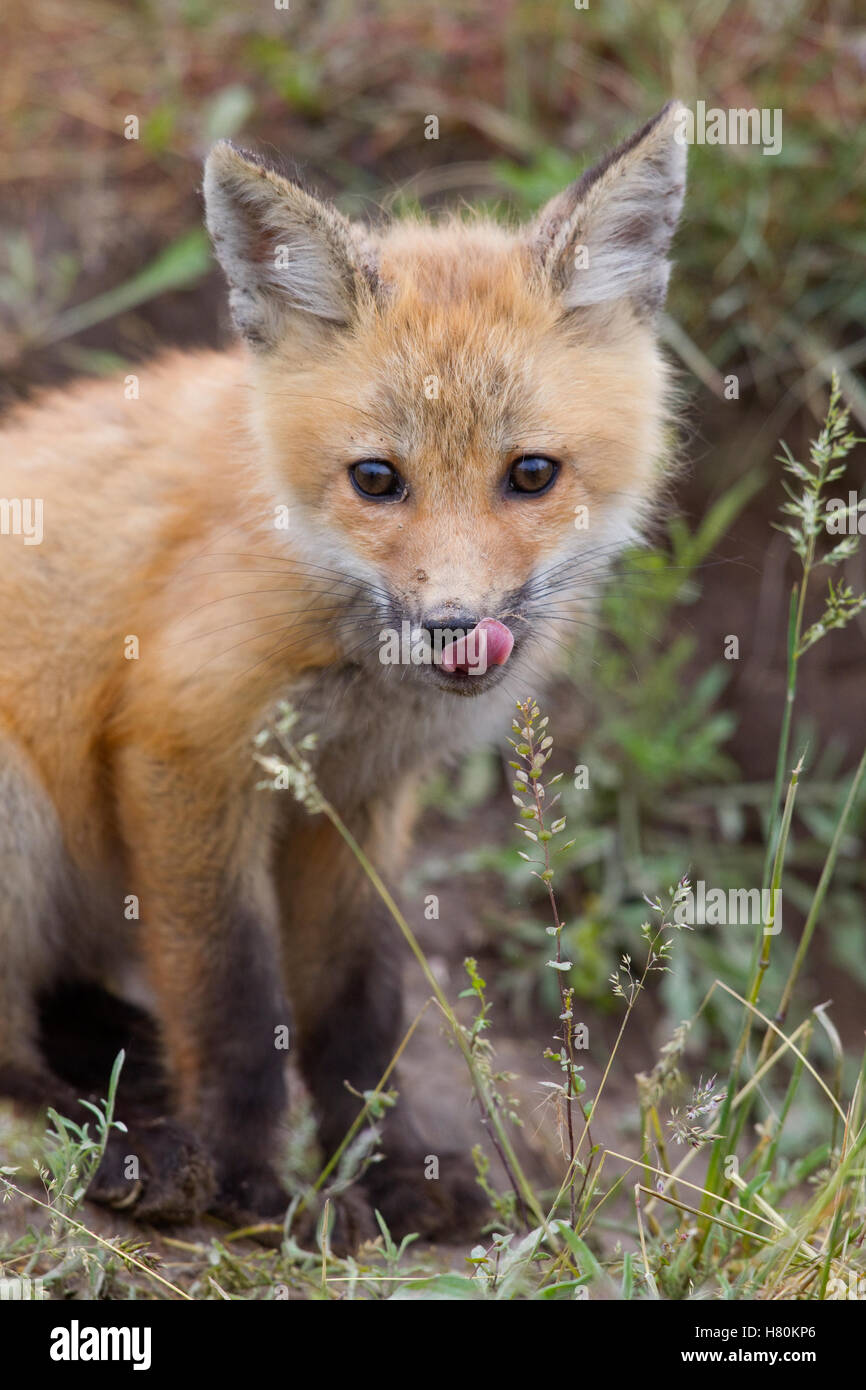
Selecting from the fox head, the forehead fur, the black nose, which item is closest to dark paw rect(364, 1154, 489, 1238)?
the fox head

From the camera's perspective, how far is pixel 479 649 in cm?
283

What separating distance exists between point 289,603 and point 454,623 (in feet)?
2.45

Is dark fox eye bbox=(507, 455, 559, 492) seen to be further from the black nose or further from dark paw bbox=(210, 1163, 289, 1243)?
dark paw bbox=(210, 1163, 289, 1243)

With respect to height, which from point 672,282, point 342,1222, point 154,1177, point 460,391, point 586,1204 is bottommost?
point 342,1222

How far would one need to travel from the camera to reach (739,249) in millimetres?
6035

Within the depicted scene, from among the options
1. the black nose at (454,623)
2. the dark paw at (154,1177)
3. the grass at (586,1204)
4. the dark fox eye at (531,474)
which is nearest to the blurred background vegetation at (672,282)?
the dark fox eye at (531,474)

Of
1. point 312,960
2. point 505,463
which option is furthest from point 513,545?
point 312,960

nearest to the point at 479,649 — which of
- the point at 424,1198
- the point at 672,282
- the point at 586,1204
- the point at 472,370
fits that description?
the point at 472,370

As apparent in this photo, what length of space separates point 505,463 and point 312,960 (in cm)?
179

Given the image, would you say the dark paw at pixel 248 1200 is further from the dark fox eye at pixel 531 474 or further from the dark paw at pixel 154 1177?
the dark fox eye at pixel 531 474

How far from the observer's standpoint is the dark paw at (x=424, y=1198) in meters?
3.79

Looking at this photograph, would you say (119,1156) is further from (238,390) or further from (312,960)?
(238,390)

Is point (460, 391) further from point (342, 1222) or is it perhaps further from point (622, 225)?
point (342, 1222)

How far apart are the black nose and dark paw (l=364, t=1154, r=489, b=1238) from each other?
189cm
